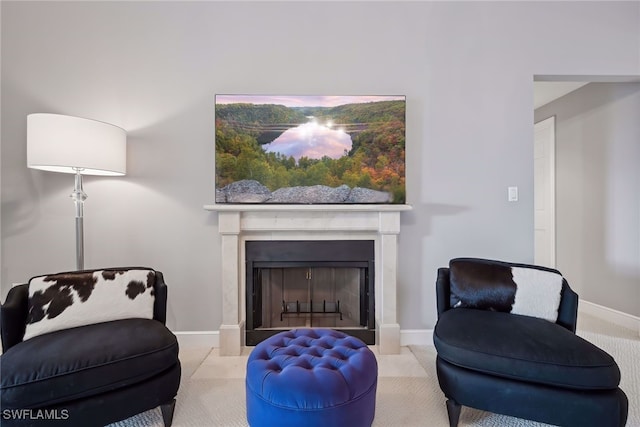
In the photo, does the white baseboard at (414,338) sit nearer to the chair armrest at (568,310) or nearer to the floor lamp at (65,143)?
the chair armrest at (568,310)

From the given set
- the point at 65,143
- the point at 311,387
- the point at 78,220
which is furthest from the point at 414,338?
the point at 65,143

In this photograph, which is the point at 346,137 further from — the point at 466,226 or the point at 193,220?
the point at 193,220

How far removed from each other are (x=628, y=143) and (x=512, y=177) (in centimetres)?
137

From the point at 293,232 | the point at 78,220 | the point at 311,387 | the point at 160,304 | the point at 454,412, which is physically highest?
the point at 78,220

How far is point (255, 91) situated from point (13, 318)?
1970 mm

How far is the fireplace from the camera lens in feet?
7.20

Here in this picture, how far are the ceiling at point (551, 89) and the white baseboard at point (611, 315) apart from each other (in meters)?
2.29

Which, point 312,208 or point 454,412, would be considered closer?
point 454,412

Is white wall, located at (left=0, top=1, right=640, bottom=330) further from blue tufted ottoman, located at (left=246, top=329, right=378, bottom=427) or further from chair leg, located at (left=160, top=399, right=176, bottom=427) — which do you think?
blue tufted ottoman, located at (left=246, top=329, right=378, bottom=427)

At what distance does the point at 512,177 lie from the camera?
2.27 m

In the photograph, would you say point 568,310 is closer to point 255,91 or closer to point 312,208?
point 312,208

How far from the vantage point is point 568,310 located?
1.47 m

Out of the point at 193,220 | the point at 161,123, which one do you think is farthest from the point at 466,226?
the point at 161,123

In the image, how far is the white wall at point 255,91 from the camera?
2176mm
